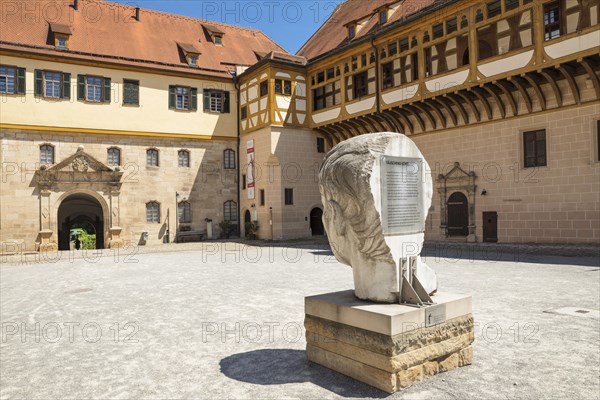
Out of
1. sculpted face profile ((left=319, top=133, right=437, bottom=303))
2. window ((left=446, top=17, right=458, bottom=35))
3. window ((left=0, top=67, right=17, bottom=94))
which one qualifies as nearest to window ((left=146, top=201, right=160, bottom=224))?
window ((left=0, top=67, right=17, bottom=94))

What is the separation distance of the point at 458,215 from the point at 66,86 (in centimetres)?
1954

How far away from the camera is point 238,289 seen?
1023cm

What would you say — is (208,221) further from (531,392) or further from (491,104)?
(531,392)

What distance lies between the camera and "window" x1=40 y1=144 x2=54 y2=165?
22.6 m

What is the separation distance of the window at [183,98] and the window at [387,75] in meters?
11.0

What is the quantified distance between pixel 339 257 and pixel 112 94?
74.0 ft

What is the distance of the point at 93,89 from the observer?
23.8 meters

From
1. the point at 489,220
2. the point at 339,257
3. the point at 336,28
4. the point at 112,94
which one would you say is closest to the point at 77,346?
the point at 339,257

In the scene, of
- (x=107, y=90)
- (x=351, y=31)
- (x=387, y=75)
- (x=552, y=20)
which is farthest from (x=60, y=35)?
(x=552, y=20)

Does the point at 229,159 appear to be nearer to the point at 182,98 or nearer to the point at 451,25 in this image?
the point at 182,98

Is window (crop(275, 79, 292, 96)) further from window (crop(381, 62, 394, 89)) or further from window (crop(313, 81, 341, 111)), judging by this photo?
window (crop(381, 62, 394, 89))

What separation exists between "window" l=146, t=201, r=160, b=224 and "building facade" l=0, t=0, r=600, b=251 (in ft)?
0.25

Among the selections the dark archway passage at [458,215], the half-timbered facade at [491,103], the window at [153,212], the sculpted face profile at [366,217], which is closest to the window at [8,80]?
the window at [153,212]

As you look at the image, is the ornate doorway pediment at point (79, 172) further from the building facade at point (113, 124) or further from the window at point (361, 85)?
the window at point (361, 85)
